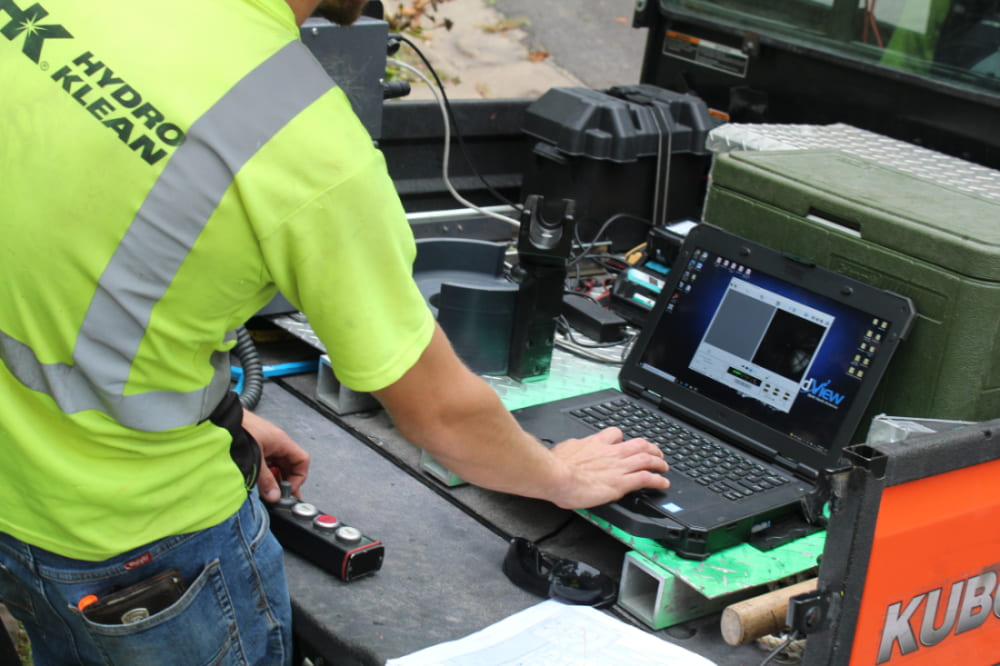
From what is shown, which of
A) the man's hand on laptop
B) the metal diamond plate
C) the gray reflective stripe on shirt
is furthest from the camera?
the metal diamond plate

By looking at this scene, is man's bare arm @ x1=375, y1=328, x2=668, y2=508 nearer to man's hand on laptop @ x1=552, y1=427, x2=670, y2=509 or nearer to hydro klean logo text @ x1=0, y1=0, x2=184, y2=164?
man's hand on laptop @ x1=552, y1=427, x2=670, y2=509

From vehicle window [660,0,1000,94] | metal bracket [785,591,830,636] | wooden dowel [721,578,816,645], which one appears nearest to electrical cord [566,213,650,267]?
vehicle window [660,0,1000,94]

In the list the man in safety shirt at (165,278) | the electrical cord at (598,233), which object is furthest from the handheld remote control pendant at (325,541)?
the electrical cord at (598,233)

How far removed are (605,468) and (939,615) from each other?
1.47 ft

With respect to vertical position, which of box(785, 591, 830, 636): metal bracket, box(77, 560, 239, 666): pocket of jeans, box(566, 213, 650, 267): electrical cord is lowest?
box(77, 560, 239, 666): pocket of jeans

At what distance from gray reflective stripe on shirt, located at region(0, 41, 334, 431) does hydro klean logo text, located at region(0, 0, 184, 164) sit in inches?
0.8

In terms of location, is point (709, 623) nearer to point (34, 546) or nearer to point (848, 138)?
point (34, 546)

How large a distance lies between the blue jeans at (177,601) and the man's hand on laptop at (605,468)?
38 centimetres

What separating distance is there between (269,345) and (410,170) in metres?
0.67

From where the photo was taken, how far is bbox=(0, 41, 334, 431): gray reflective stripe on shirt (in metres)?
1.02

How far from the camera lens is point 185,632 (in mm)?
1238

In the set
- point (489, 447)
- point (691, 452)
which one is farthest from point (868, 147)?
point (489, 447)

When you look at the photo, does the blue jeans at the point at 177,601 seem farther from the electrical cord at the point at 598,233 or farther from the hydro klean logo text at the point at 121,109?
the electrical cord at the point at 598,233

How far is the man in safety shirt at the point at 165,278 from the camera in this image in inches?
40.3
